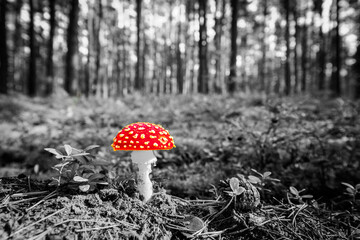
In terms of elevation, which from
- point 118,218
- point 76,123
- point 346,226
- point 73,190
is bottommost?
point 346,226

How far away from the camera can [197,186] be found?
2.61m

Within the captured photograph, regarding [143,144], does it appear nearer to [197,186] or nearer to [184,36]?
[197,186]

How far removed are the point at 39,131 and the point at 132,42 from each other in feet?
84.3

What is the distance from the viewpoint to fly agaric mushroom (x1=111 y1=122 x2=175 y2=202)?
168cm

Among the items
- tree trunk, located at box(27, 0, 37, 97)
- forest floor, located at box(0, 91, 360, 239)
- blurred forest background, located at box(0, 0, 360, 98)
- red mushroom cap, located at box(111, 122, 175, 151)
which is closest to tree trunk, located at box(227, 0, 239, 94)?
blurred forest background, located at box(0, 0, 360, 98)

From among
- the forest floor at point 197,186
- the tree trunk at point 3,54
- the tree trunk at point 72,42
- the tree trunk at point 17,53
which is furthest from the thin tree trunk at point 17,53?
the forest floor at point 197,186

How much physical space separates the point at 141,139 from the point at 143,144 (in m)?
0.04

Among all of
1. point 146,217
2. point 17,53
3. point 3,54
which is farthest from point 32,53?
point 17,53

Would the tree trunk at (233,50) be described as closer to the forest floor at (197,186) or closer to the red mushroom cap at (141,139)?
the forest floor at (197,186)

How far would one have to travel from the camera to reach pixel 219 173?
9.10ft

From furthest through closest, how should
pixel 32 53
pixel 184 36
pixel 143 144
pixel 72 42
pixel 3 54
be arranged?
pixel 184 36 < pixel 32 53 < pixel 3 54 < pixel 72 42 < pixel 143 144

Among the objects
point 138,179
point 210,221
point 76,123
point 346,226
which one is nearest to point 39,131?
point 76,123

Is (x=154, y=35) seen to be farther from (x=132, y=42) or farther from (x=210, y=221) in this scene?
(x=210, y=221)

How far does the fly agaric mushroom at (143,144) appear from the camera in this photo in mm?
1679
